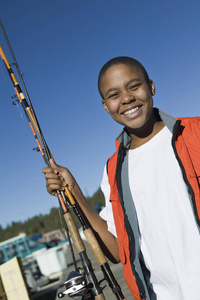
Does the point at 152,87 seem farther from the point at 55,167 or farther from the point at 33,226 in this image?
the point at 33,226

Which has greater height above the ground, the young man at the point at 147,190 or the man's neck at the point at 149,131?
the man's neck at the point at 149,131

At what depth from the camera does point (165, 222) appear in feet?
6.43

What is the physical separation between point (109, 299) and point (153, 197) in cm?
625

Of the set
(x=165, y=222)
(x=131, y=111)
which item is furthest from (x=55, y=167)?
(x=165, y=222)

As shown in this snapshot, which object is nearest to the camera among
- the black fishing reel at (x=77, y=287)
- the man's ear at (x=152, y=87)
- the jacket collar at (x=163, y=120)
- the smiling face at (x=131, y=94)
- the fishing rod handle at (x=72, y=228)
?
the jacket collar at (x=163, y=120)

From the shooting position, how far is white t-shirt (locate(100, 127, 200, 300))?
188cm

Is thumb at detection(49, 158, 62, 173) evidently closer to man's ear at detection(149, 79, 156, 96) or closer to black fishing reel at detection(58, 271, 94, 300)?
black fishing reel at detection(58, 271, 94, 300)

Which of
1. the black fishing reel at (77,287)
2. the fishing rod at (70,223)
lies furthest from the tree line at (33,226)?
the black fishing reel at (77,287)

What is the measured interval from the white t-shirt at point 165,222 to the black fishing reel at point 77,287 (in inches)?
16.8

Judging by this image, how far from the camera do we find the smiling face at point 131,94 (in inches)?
89.6

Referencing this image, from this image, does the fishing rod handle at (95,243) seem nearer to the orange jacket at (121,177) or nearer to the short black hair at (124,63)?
the orange jacket at (121,177)

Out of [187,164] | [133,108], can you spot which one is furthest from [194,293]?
[133,108]

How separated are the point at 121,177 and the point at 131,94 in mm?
554

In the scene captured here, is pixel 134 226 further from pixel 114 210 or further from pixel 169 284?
pixel 169 284
